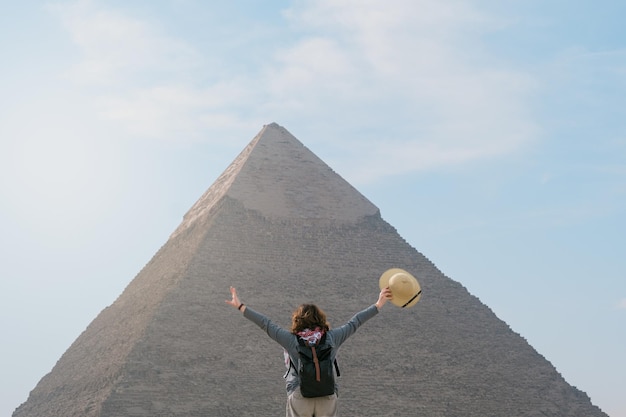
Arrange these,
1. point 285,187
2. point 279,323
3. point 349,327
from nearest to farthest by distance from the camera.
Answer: point 349,327 → point 279,323 → point 285,187

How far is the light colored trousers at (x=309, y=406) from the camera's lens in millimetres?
6133

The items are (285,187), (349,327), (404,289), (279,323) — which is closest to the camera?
(404,289)

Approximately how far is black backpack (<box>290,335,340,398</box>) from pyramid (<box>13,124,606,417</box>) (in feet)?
63.7

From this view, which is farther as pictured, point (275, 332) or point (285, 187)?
point (285, 187)

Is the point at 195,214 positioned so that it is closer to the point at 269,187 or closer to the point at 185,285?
the point at 269,187

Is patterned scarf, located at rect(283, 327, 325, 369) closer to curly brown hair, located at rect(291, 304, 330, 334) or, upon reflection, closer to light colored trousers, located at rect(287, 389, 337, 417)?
curly brown hair, located at rect(291, 304, 330, 334)

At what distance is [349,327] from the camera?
6.28m

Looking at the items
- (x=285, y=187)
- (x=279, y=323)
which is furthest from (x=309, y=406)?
(x=285, y=187)

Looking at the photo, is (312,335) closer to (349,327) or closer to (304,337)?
(304,337)

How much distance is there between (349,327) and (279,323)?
24.1m

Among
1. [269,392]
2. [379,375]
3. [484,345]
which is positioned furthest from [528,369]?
[269,392]

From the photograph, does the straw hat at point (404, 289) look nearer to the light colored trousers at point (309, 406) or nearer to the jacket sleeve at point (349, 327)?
the jacket sleeve at point (349, 327)

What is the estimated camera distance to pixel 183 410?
2533 centimetres

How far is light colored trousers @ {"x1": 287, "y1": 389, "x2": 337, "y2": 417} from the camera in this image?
20.1 ft
